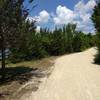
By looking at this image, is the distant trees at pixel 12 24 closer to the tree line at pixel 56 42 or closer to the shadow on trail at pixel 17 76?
the shadow on trail at pixel 17 76

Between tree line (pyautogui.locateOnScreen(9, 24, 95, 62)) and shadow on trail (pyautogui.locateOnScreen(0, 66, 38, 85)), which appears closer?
shadow on trail (pyautogui.locateOnScreen(0, 66, 38, 85))

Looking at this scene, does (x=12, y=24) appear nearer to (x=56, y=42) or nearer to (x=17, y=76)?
(x=17, y=76)

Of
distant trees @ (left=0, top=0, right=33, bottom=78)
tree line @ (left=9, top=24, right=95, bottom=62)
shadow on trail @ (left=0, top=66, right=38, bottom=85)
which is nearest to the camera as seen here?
distant trees @ (left=0, top=0, right=33, bottom=78)

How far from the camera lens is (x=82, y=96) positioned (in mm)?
12938

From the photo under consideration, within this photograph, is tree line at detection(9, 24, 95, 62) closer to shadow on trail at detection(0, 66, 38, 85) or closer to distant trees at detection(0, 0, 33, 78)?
shadow on trail at detection(0, 66, 38, 85)

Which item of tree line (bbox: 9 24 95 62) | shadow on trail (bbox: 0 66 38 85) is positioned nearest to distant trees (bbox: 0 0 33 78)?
shadow on trail (bbox: 0 66 38 85)

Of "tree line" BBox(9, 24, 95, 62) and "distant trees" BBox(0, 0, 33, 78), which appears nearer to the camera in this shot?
"distant trees" BBox(0, 0, 33, 78)

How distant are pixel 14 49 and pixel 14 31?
2247mm

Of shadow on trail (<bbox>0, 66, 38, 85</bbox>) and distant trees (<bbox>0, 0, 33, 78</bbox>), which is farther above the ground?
distant trees (<bbox>0, 0, 33, 78</bbox>)

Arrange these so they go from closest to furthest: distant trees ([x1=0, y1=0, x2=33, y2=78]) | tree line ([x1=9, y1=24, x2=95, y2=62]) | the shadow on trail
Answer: distant trees ([x1=0, y1=0, x2=33, y2=78])
the shadow on trail
tree line ([x1=9, y1=24, x2=95, y2=62])

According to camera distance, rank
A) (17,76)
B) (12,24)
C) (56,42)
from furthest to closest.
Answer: (56,42)
(17,76)
(12,24)

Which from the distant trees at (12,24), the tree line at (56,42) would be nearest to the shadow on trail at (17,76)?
the distant trees at (12,24)

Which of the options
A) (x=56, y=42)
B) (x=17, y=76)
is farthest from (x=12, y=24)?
(x=56, y=42)

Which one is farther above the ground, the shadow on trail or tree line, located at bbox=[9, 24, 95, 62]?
tree line, located at bbox=[9, 24, 95, 62]
